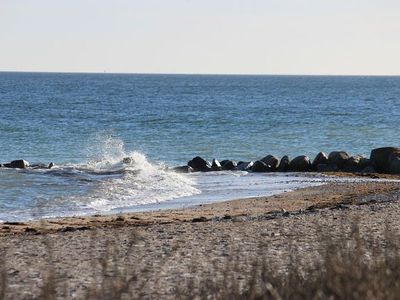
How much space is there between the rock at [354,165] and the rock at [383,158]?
48 centimetres

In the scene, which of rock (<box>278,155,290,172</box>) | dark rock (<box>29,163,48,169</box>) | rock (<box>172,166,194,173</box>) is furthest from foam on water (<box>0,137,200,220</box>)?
rock (<box>278,155,290,172</box>)

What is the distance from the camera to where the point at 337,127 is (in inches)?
2419

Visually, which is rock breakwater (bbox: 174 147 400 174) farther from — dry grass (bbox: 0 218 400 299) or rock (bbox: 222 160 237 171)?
→ dry grass (bbox: 0 218 400 299)

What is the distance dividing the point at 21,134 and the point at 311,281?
151 feet

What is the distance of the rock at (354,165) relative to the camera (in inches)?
1292

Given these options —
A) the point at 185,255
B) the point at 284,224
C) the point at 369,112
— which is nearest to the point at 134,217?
the point at 284,224

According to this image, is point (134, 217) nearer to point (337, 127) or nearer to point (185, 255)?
point (185, 255)

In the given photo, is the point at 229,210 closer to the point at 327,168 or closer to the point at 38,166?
the point at 327,168

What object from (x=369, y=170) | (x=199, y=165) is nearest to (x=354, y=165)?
(x=369, y=170)

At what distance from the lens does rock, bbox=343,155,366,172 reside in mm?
32812

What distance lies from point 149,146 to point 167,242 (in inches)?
1357

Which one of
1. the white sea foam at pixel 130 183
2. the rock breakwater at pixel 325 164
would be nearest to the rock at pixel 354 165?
the rock breakwater at pixel 325 164

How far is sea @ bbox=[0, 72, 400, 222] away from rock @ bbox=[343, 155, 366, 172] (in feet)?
8.79

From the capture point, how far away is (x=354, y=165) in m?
33.1
